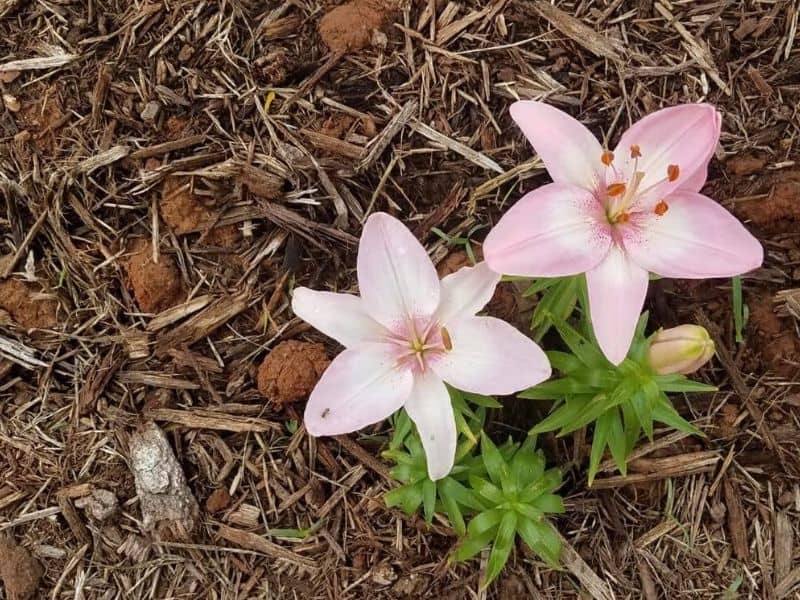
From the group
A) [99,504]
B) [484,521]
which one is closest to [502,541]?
[484,521]

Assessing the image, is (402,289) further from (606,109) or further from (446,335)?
(606,109)

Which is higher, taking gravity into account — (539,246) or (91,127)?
(539,246)

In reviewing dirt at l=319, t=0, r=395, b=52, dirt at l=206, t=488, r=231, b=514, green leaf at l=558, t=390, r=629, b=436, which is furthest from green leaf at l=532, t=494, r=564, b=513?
dirt at l=319, t=0, r=395, b=52

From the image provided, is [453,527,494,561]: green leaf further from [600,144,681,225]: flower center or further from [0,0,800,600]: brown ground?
[600,144,681,225]: flower center

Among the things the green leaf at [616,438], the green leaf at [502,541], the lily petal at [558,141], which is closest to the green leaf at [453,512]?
the green leaf at [502,541]

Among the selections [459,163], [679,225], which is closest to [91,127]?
[459,163]

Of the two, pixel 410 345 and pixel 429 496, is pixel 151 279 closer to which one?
pixel 410 345
